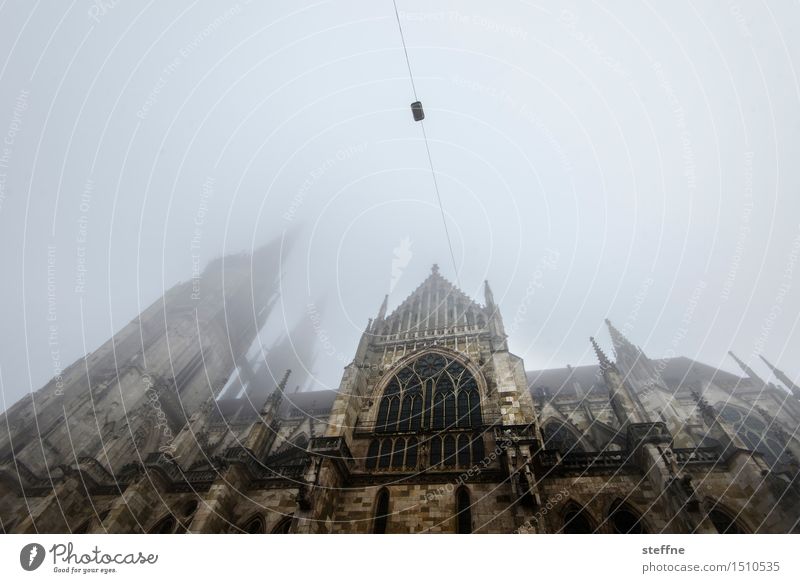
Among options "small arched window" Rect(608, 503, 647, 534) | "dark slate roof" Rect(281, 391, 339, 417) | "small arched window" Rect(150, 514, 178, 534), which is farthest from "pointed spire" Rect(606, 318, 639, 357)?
"small arched window" Rect(150, 514, 178, 534)

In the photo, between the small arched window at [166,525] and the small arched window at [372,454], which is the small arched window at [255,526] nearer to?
the small arched window at [166,525]

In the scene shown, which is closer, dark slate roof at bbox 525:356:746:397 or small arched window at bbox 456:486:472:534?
small arched window at bbox 456:486:472:534

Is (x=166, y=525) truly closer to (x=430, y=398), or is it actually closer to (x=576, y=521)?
(x=430, y=398)

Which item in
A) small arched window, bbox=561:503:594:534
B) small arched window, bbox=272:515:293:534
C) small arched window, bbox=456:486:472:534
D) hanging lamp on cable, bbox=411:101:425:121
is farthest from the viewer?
small arched window, bbox=272:515:293:534

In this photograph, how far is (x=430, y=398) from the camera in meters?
16.7

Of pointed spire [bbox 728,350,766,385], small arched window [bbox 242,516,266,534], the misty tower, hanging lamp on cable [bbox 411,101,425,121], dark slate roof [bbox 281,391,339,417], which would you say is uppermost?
hanging lamp on cable [bbox 411,101,425,121]

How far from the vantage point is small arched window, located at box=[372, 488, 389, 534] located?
1184 cm

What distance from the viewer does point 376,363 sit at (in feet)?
63.6

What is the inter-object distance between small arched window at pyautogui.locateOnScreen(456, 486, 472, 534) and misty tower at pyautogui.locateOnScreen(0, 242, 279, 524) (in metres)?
13.7

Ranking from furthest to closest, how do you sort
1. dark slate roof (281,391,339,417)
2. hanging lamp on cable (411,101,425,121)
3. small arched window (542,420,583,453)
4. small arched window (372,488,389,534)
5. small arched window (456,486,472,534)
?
dark slate roof (281,391,339,417)
small arched window (542,420,583,453)
small arched window (372,488,389,534)
small arched window (456,486,472,534)
hanging lamp on cable (411,101,425,121)

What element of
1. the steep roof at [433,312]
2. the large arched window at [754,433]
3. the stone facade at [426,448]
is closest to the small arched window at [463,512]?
the stone facade at [426,448]

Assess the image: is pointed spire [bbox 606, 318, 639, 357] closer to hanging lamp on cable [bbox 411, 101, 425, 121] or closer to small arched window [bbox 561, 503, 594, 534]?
small arched window [bbox 561, 503, 594, 534]
